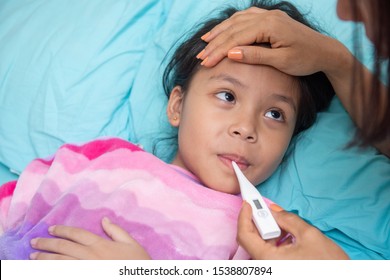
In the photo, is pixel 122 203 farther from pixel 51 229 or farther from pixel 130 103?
pixel 130 103

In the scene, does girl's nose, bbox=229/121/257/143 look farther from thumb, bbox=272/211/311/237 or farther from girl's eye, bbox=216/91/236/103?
thumb, bbox=272/211/311/237

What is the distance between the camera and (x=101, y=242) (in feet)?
3.24

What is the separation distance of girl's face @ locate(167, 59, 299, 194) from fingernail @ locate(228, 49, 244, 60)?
45mm

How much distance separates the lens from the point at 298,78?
4.11 feet

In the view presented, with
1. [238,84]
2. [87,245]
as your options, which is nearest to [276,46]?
→ [238,84]

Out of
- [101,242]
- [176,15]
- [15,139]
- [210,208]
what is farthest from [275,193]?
[15,139]

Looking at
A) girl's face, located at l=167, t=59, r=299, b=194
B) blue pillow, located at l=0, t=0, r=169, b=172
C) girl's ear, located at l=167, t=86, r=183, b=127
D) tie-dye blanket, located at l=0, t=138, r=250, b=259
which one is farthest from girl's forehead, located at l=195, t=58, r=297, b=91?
blue pillow, located at l=0, t=0, r=169, b=172

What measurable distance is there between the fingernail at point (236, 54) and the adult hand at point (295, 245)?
1.32ft

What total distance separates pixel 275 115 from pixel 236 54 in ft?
0.64

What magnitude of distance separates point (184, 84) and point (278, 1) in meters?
0.39

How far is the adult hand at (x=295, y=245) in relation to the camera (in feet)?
2.88

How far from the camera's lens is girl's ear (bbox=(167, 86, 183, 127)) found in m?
1.32

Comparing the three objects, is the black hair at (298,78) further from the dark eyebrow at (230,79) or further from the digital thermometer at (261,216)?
the digital thermometer at (261,216)
